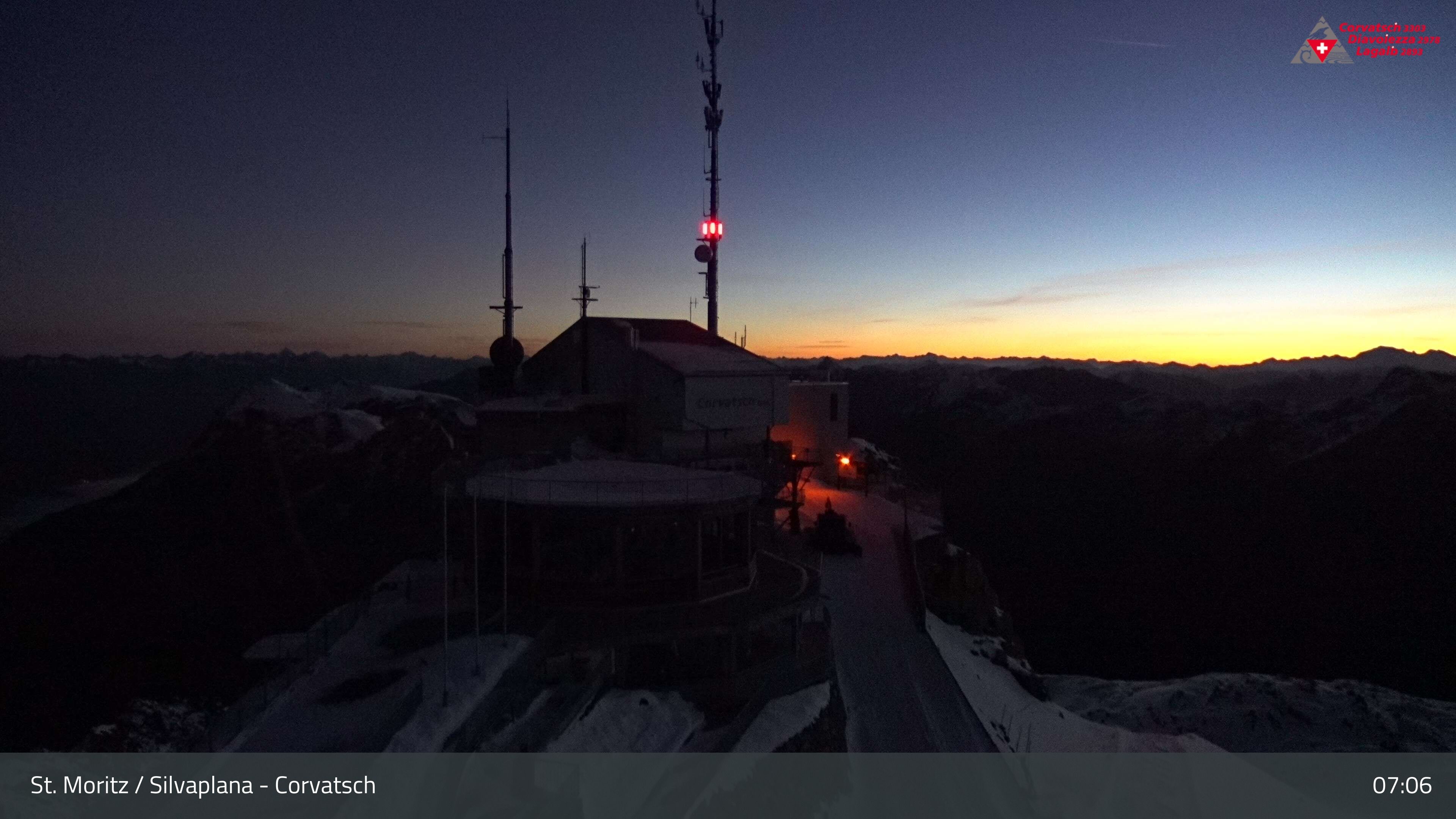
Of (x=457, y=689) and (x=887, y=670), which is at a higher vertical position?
(x=457, y=689)

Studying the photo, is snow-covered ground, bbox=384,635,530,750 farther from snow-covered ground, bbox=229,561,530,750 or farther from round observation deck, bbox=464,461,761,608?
round observation deck, bbox=464,461,761,608

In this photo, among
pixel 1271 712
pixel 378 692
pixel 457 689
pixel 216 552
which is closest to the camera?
pixel 457 689

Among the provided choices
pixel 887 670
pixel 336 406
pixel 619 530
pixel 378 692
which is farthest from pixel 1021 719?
pixel 336 406

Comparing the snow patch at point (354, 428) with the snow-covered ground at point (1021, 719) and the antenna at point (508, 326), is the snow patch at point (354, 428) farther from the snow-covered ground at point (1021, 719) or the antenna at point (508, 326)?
the snow-covered ground at point (1021, 719)

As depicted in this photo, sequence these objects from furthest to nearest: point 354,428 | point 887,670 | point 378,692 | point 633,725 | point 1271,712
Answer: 1. point 354,428
2. point 1271,712
3. point 887,670
4. point 633,725
5. point 378,692

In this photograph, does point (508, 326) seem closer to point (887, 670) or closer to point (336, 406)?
point (887, 670)

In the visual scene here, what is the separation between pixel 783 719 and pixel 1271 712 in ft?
64.7

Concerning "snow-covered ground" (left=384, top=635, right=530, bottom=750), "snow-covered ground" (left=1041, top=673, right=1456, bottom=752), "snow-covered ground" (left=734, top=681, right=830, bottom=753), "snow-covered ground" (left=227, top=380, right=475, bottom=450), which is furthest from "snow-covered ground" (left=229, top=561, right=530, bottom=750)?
Answer: "snow-covered ground" (left=227, top=380, right=475, bottom=450)

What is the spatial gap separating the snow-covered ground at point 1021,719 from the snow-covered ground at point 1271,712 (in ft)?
9.13

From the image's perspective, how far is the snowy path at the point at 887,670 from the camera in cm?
1431

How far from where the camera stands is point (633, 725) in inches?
519

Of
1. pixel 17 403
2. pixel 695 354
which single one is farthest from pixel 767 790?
pixel 17 403

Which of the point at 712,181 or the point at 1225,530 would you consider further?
the point at 1225,530

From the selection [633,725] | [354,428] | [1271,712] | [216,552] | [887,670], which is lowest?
[216,552]
